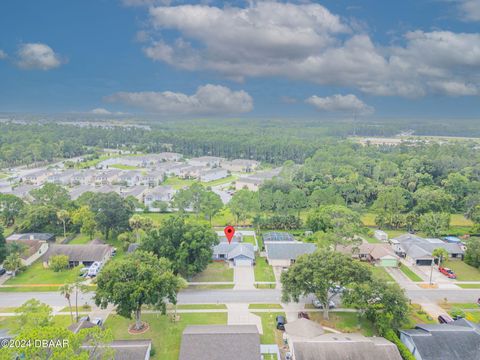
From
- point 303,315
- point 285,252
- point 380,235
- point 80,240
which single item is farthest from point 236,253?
point 80,240

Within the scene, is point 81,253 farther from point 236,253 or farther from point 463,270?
point 463,270

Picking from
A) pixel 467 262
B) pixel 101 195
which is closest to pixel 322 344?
pixel 467 262

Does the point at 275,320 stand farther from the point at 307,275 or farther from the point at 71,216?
the point at 71,216

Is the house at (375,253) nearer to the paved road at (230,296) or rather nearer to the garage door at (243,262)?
the paved road at (230,296)

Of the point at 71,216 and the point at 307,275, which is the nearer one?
the point at 307,275

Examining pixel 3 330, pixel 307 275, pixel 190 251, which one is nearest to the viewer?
pixel 3 330

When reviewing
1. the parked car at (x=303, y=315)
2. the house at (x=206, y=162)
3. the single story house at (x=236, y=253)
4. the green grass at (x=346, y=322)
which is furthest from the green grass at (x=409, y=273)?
the house at (x=206, y=162)

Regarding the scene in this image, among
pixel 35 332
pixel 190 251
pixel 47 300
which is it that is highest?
pixel 35 332
